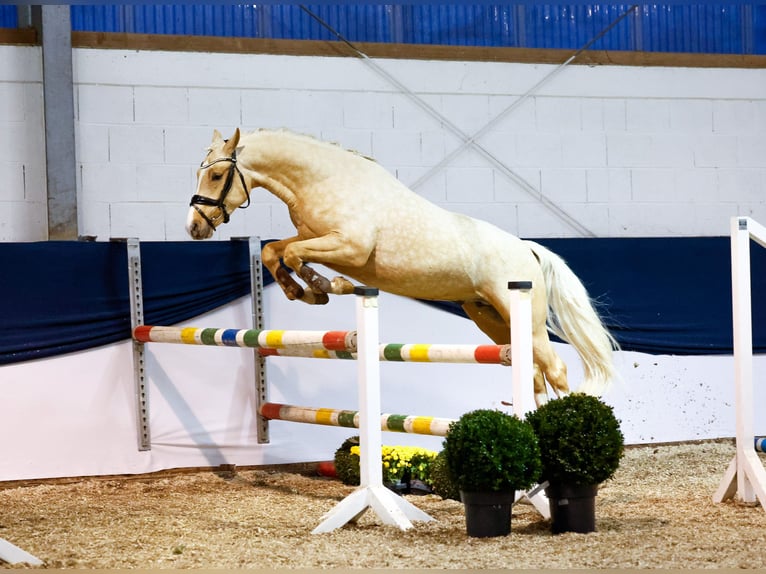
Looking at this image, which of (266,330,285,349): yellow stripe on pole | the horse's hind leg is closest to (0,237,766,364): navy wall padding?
the horse's hind leg

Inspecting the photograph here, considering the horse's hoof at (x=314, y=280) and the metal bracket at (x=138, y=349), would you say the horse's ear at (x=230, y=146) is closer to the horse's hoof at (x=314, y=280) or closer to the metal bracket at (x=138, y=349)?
the horse's hoof at (x=314, y=280)

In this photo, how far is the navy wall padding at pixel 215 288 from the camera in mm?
4754

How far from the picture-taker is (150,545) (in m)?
3.17

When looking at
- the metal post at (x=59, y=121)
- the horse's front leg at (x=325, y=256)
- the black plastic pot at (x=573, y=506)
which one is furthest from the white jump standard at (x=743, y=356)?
the metal post at (x=59, y=121)

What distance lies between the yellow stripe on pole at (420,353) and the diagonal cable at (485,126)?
7.66 ft

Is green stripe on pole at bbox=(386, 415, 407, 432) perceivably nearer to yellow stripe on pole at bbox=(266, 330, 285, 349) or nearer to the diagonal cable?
yellow stripe on pole at bbox=(266, 330, 285, 349)

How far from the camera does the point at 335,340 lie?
11.9 ft

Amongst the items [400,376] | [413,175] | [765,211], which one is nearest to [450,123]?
[413,175]

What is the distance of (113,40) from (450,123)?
1.87 m

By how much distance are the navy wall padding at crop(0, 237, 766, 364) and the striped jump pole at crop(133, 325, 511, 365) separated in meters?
0.25

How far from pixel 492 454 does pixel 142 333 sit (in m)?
2.24

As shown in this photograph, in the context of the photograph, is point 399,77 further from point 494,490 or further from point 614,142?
point 494,490

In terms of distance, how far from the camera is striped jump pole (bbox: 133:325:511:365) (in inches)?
138

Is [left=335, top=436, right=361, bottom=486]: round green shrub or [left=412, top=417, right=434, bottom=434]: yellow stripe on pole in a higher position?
[left=412, top=417, right=434, bottom=434]: yellow stripe on pole
